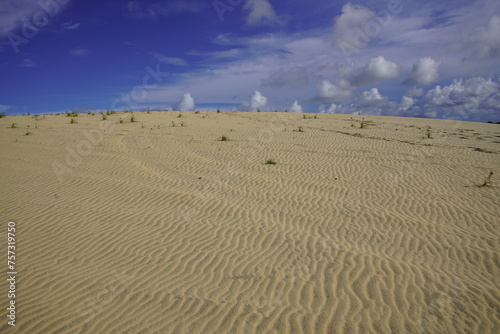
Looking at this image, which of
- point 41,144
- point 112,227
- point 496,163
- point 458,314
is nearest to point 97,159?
point 41,144

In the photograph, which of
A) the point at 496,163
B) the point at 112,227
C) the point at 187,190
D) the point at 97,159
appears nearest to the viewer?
the point at 112,227

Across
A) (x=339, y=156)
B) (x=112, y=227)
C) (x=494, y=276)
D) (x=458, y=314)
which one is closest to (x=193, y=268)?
(x=112, y=227)

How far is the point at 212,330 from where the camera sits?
Answer: 337 cm

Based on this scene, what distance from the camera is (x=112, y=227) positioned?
5734 mm

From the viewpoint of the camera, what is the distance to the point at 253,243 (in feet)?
17.1

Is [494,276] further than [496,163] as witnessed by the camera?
No

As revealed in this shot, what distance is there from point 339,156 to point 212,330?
906 centimetres

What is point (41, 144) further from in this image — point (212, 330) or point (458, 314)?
point (458, 314)

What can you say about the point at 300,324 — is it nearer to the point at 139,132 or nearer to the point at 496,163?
the point at 496,163

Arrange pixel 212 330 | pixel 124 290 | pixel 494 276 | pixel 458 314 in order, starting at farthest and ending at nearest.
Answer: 1. pixel 494 276
2. pixel 124 290
3. pixel 458 314
4. pixel 212 330

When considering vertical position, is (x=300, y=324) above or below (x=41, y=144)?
below

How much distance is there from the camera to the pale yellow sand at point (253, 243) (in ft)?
11.8

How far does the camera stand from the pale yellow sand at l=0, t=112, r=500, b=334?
358 cm

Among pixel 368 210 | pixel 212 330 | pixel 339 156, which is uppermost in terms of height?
pixel 339 156
